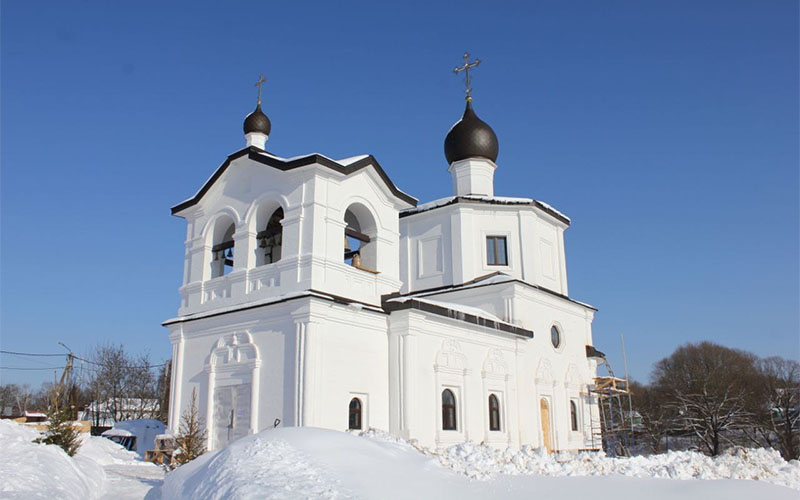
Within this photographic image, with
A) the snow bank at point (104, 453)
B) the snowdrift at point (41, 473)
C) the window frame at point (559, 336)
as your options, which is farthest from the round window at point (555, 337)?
the snowdrift at point (41, 473)

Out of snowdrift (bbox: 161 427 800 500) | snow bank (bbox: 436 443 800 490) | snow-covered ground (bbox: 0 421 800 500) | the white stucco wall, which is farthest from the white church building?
snow bank (bbox: 436 443 800 490)

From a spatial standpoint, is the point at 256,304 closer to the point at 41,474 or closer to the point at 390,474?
the point at 41,474

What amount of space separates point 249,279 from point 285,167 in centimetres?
266

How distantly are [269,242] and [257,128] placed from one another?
3925 millimetres

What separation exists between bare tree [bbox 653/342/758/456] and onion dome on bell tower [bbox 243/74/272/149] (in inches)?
993

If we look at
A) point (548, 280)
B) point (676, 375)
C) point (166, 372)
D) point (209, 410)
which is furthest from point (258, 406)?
point (676, 375)

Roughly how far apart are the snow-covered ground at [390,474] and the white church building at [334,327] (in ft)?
13.3

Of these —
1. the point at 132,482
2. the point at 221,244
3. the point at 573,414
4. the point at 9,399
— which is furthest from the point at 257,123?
the point at 9,399

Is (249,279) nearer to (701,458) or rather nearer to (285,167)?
(285,167)

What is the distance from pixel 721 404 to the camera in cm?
3281

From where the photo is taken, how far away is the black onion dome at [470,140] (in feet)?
73.8

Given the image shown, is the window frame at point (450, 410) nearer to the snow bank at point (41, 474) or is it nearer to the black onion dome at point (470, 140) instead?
the snow bank at point (41, 474)

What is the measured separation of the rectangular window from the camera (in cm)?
2075

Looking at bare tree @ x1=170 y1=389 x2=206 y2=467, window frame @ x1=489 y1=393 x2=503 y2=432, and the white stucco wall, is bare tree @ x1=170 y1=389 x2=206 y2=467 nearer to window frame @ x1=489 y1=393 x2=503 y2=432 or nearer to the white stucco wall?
window frame @ x1=489 y1=393 x2=503 y2=432
